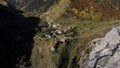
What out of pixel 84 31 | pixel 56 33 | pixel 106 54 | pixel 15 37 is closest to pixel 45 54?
pixel 56 33

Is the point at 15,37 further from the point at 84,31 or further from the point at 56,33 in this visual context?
the point at 84,31

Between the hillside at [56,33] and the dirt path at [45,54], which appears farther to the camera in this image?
the hillside at [56,33]

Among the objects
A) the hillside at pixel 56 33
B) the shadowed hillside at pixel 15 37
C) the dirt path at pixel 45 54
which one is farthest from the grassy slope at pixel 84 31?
the shadowed hillside at pixel 15 37

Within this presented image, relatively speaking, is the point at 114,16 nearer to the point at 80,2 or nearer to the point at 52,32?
the point at 80,2

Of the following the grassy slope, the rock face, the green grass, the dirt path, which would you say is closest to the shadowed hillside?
the dirt path

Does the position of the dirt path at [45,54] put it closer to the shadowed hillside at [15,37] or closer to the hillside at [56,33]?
the hillside at [56,33]

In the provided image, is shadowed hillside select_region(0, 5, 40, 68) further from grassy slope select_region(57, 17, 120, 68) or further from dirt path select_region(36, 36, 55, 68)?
grassy slope select_region(57, 17, 120, 68)

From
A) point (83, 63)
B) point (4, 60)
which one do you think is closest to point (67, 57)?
point (83, 63)

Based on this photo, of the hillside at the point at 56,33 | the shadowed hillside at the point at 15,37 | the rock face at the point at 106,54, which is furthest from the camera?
the shadowed hillside at the point at 15,37
